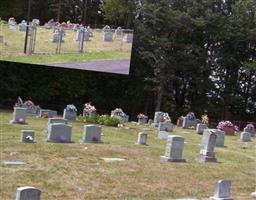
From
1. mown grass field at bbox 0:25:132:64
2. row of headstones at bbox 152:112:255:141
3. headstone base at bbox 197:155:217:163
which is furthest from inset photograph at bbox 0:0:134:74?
headstone base at bbox 197:155:217:163

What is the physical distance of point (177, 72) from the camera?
38000mm

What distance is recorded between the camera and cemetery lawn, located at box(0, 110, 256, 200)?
10.1 metres

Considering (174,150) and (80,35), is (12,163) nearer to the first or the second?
(174,150)

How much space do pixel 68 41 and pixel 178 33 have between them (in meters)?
16.4

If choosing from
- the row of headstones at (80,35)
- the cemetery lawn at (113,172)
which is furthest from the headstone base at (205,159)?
the row of headstones at (80,35)

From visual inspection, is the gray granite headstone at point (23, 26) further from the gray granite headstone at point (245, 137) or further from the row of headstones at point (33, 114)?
the gray granite headstone at point (245, 137)

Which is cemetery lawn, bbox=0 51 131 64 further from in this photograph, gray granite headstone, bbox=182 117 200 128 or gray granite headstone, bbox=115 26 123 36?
gray granite headstone, bbox=182 117 200 128

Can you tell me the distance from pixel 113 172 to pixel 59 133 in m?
3.45

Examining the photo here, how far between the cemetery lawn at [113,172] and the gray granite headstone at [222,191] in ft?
1.55

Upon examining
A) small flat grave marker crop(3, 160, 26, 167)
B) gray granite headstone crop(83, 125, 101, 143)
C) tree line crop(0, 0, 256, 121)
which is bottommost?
small flat grave marker crop(3, 160, 26, 167)

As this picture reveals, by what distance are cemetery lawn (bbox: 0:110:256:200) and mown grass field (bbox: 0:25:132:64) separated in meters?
6.24

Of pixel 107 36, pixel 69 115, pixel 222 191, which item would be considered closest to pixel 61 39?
pixel 107 36

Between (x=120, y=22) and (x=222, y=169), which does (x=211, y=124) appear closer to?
(x=120, y=22)

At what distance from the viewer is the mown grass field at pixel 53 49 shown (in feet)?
71.3
